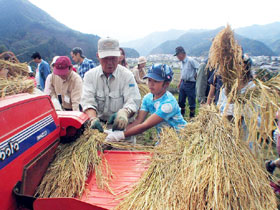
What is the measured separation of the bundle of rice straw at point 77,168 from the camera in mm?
1329

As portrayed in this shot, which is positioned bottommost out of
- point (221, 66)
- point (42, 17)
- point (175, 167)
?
point (175, 167)

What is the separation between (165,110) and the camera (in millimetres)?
2240

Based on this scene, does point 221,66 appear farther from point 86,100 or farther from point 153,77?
point 86,100

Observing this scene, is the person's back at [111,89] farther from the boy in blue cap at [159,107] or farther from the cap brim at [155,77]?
the cap brim at [155,77]

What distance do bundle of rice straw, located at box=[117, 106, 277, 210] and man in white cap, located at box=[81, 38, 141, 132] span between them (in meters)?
1.18

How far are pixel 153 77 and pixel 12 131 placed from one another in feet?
5.22

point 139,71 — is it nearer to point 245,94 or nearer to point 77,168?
point 245,94

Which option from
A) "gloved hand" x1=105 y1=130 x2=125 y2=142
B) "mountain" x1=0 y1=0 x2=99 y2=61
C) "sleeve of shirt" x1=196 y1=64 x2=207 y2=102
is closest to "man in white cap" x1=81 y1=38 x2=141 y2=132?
"gloved hand" x1=105 y1=130 x2=125 y2=142

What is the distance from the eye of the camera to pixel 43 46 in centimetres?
1933

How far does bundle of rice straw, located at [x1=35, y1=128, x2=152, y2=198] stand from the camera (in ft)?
4.36

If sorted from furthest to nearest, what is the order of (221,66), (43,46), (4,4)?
(4,4), (43,46), (221,66)

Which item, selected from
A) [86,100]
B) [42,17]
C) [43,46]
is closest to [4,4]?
[42,17]

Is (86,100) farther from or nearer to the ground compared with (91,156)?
farther from the ground

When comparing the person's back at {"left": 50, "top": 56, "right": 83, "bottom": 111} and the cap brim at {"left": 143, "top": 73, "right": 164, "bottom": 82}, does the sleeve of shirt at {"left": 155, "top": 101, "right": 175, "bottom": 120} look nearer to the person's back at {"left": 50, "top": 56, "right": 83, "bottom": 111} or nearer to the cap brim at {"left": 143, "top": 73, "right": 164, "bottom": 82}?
the cap brim at {"left": 143, "top": 73, "right": 164, "bottom": 82}
